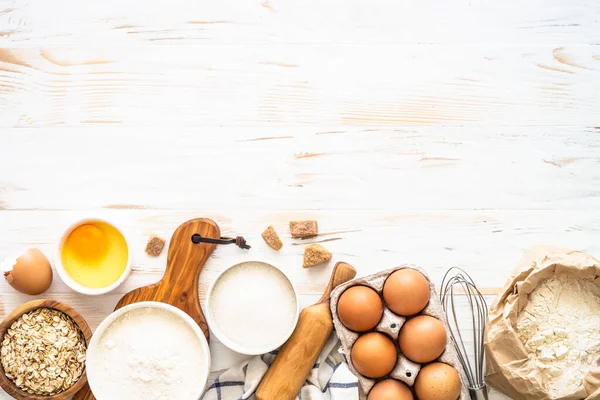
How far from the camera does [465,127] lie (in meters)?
1.35

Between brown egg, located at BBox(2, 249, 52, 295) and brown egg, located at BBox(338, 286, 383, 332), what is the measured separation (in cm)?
69

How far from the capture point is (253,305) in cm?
120

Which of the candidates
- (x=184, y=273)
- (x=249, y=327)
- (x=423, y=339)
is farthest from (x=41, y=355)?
(x=423, y=339)

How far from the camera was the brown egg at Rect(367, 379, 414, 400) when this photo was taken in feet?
3.59

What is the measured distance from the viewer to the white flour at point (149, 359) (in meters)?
1.16

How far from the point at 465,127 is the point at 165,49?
77 cm

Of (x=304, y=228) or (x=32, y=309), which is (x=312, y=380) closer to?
(x=304, y=228)

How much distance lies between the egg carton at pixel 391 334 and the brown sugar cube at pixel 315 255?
0.12 metres

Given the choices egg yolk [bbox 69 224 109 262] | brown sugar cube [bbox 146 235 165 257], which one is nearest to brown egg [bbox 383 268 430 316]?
brown sugar cube [bbox 146 235 165 257]

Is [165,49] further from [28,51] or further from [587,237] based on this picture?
[587,237]

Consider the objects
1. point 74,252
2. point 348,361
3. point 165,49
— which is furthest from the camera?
point 165,49

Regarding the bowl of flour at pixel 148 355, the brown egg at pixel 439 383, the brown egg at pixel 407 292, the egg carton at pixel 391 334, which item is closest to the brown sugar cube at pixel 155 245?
the bowl of flour at pixel 148 355

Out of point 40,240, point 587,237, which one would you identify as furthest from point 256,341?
point 587,237

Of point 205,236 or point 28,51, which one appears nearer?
point 205,236
